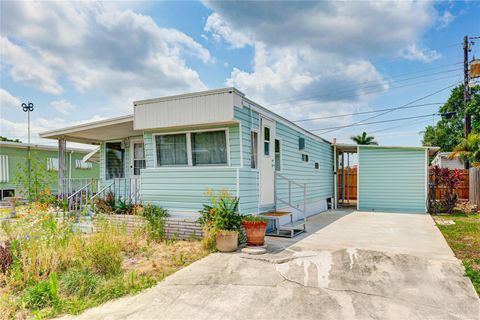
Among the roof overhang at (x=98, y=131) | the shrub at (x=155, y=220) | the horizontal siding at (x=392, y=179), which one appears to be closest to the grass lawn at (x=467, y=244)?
the horizontal siding at (x=392, y=179)

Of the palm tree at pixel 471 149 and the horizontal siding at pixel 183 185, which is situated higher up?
the palm tree at pixel 471 149

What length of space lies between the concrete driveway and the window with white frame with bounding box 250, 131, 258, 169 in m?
1.82

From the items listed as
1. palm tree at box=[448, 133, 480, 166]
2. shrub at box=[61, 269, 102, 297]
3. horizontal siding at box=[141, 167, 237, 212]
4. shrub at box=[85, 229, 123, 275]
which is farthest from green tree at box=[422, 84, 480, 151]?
shrub at box=[61, 269, 102, 297]

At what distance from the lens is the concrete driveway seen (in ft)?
10.1

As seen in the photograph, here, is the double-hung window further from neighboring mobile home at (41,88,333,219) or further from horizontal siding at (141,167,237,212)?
horizontal siding at (141,167,237,212)

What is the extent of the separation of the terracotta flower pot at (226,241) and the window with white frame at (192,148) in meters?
1.63

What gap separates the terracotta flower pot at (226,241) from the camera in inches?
205

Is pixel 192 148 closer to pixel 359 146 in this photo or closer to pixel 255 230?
pixel 255 230

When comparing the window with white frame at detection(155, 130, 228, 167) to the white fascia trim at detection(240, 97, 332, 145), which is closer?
the window with white frame at detection(155, 130, 228, 167)

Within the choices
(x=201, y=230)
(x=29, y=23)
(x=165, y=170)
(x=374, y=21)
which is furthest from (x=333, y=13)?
(x=29, y=23)

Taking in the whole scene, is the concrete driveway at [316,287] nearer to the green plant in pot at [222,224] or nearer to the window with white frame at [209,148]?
the green plant in pot at [222,224]

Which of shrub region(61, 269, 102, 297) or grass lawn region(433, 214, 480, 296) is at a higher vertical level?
shrub region(61, 269, 102, 297)

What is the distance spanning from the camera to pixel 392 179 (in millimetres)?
11969

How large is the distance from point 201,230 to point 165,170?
1716 millimetres
